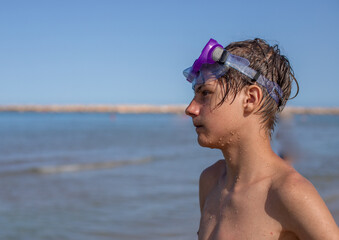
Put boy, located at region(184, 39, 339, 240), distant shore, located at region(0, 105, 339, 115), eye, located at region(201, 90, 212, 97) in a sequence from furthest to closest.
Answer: distant shore, located at region(0, 105, 339, 115), eye, located at region(201, 90, 212, 97), boy, located at region(184, 39, 339, 240)

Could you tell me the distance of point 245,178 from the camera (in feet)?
5.95

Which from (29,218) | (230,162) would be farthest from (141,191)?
(230,162)

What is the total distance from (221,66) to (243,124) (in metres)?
0.25

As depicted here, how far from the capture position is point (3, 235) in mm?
6328

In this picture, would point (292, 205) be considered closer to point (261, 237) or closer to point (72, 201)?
point (261, 237)

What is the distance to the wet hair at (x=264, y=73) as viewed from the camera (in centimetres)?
179

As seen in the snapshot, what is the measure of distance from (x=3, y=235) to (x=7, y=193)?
3.18 metres

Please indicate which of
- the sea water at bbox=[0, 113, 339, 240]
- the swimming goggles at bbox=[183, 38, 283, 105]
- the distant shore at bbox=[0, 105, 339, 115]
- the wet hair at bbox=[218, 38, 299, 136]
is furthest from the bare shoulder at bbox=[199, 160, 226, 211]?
the distant shore at bbox=[0, 105, 339, 115]

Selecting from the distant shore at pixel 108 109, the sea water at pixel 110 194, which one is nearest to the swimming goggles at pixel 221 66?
the sea water at pixel 110 194

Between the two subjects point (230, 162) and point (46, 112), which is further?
point (46, 112)

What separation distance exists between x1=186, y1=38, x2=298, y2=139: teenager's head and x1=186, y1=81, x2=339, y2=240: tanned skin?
0.05ft

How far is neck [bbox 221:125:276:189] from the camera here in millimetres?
1788

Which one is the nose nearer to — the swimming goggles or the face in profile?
the face in profile

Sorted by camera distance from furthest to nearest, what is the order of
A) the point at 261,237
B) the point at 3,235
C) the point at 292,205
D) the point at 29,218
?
the point at 29,218 → the point at 3,235 → the point at 261,237 → the point at 292,205
